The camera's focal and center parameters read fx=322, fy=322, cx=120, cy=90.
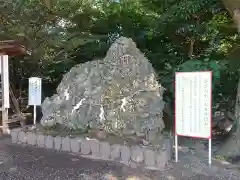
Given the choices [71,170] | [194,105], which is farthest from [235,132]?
[71,170]

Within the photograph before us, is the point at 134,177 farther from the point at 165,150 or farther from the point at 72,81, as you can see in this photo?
the point at 72,81

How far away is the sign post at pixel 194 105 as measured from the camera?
14.0 ft

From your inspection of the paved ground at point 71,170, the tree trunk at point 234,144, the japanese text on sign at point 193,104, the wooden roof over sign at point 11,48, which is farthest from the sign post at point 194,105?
the wooden roof over sign at point 11,48

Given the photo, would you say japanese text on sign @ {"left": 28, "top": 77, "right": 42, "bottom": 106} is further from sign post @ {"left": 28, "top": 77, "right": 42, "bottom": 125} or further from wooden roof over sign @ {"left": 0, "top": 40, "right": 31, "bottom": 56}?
wooden roof over sign @ {"left": 0, "top": 40, "right": 31, "bottom": 56}

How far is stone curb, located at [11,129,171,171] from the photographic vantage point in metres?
4.37

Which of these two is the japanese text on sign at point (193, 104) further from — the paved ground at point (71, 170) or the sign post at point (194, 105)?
the paved ground at point (71, 170)

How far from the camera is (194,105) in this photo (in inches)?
173

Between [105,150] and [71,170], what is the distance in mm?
720

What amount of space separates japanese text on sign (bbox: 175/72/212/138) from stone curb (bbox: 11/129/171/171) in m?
0.46

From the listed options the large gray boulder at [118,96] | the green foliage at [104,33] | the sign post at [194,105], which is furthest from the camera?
the green foliage at [104,33]

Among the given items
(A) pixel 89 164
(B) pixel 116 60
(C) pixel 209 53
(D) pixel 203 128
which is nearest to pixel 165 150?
(D) pixel 203 128

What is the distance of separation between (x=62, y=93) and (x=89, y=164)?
172 cm

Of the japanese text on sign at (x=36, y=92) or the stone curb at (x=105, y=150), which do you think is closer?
the stone curb at (x=105, y=150)

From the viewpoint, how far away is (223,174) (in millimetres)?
4188
